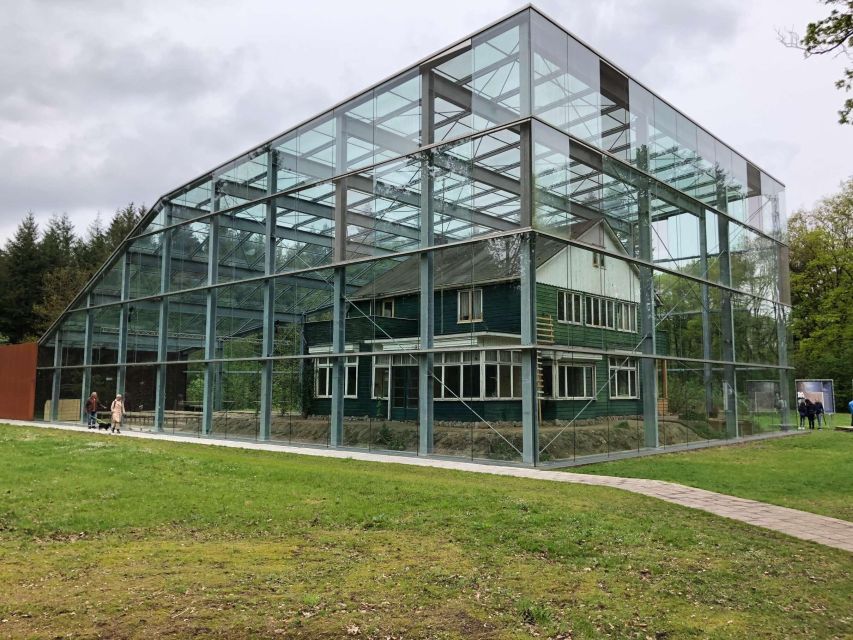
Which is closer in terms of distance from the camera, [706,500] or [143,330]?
[706,500]

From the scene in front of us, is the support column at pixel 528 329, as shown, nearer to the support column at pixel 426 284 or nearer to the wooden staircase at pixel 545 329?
the wooden staircase at pixel 545 329

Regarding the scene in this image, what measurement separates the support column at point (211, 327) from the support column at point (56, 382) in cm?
1230

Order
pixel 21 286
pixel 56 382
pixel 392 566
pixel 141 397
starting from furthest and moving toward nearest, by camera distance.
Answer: pixel 21 286, pixel 56 382, pixel 141 397, pixel 392 566

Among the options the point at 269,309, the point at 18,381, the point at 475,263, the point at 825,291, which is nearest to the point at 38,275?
the point at 18,381

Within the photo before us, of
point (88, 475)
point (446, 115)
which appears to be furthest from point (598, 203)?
point (88, 475)

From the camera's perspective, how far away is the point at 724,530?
8477mm

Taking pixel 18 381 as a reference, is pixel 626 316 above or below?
above

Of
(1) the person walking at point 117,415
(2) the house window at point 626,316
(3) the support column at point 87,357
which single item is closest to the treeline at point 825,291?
(2) the house window at point 626,316

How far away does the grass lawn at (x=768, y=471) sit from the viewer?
11375 millimetres

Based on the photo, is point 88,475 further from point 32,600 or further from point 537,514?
point 537,514

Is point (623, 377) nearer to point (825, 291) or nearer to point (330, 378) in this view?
point (330, 378)

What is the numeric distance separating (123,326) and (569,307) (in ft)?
70.4

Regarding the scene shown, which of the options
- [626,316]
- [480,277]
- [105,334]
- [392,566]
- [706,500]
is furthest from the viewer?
[105,334]

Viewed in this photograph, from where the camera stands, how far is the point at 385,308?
18.8 meters
